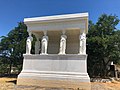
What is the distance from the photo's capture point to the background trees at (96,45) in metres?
15.4

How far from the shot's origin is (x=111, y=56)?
51.7 feet

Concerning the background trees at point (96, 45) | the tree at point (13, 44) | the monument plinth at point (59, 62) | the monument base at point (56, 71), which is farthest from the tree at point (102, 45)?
the tree at point (13, 44)

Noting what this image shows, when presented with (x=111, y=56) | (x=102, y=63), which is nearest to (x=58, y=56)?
(x=111, y=56)

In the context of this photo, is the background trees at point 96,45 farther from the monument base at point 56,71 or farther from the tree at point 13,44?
the monument base at point 56,71

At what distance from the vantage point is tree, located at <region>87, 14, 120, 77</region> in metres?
15.3

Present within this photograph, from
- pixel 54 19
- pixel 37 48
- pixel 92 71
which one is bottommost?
pixel 92 71

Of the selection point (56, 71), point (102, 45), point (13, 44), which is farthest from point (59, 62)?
point (13, 44)

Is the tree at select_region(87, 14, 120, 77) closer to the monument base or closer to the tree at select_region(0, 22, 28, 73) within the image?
the monument base

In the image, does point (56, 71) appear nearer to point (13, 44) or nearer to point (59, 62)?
point (59, 62)

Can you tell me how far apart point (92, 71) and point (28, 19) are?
35.8 feet

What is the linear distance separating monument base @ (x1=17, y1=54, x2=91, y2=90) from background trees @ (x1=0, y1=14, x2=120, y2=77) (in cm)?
→ 596

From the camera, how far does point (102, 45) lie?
14992 mm

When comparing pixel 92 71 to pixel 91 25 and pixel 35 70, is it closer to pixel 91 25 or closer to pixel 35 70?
pixel 91 25

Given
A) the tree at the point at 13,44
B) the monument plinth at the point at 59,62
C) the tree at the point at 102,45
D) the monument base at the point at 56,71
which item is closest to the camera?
the monument base at the point at 56,71
